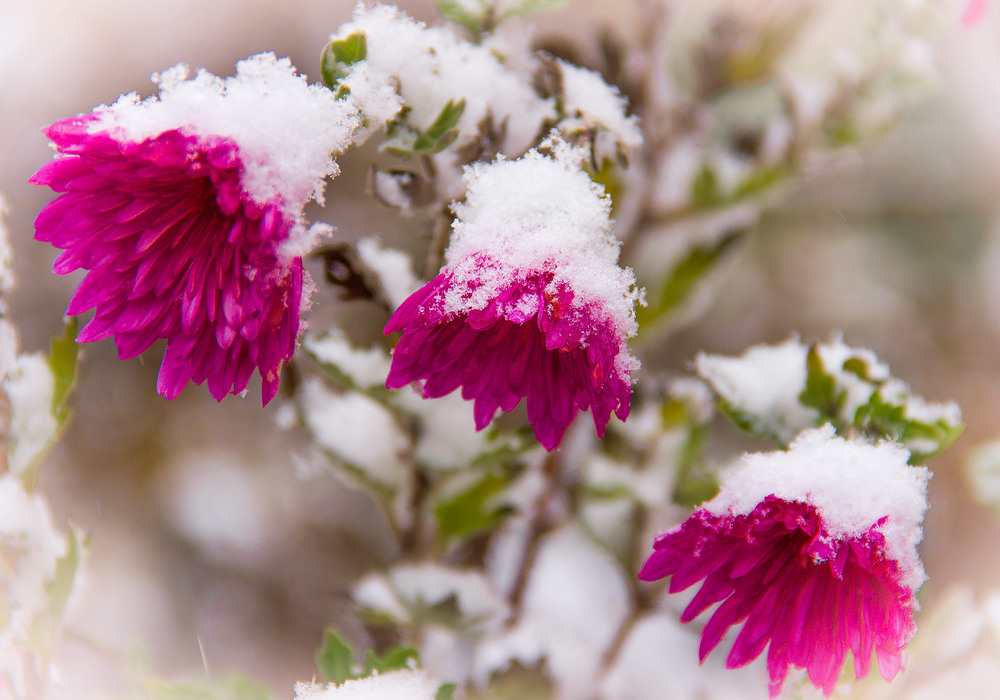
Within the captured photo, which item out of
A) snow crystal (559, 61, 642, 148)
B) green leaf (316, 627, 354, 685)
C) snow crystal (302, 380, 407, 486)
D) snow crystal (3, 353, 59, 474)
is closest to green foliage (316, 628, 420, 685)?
green leaf (316, 627, 354, 685)

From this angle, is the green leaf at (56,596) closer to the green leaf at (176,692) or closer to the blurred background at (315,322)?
the green leaf at (176,692)

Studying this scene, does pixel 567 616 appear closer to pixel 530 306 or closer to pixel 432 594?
pixel 432 594

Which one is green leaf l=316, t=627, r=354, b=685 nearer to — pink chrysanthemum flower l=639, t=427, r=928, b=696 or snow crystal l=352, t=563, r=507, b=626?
snow crystal l=352, t=563, r=507, b=626

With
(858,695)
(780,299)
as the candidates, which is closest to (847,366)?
(858,695)

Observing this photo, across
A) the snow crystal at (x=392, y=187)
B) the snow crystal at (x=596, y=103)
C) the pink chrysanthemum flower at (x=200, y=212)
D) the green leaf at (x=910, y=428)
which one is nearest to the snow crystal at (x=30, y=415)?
the pink chrysanthemum flower at (x=200, y=212)

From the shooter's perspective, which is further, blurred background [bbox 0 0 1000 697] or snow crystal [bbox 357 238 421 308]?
blurred background [bbox 0 0 1000 697]

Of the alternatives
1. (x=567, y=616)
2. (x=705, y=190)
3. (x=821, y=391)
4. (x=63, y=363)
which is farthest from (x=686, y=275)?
(x=63, y=363)

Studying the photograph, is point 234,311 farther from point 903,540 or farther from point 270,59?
point 903,540
